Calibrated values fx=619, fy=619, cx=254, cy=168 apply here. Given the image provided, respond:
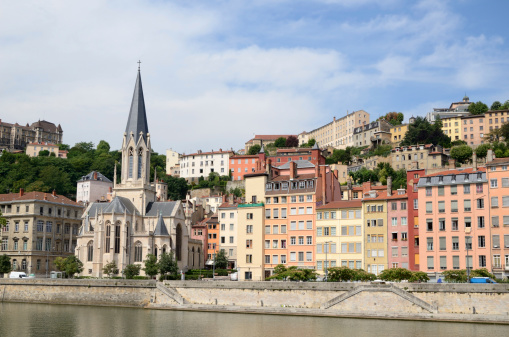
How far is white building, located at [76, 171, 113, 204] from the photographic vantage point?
5086 inches

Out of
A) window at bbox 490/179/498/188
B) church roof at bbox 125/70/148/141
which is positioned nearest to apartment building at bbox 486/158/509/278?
window at bbox 490/179/498/188

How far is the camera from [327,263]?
70625mm

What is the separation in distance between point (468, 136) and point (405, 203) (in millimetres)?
82708

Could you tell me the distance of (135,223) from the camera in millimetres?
84500

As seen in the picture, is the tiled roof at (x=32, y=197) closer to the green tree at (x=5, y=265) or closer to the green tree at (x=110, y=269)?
the green tree at (x=5, y=265)

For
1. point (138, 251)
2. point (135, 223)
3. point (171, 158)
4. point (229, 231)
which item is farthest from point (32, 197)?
point (171, 158)

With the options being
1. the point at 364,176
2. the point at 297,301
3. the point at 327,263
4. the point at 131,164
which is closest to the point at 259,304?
the point at 297,301

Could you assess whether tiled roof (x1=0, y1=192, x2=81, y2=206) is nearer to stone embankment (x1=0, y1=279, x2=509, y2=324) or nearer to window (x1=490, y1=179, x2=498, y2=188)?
stone embankment (x1=0, y1=279, x2=509, y2=324)

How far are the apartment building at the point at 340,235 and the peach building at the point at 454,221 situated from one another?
7.38m

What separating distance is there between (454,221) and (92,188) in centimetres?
8535

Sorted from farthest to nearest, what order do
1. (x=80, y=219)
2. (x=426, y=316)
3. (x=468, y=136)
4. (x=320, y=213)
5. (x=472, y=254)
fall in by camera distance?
(x=468, y=136) < (x=80, y=219) < (x=320, y=213) < (x=472, y=254) < (x=426, y=316)

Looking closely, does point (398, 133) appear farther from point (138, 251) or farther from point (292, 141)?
point (138, 251)

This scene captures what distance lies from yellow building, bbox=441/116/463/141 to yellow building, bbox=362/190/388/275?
82285mm

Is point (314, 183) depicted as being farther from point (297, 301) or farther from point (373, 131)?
point (373, 131)
